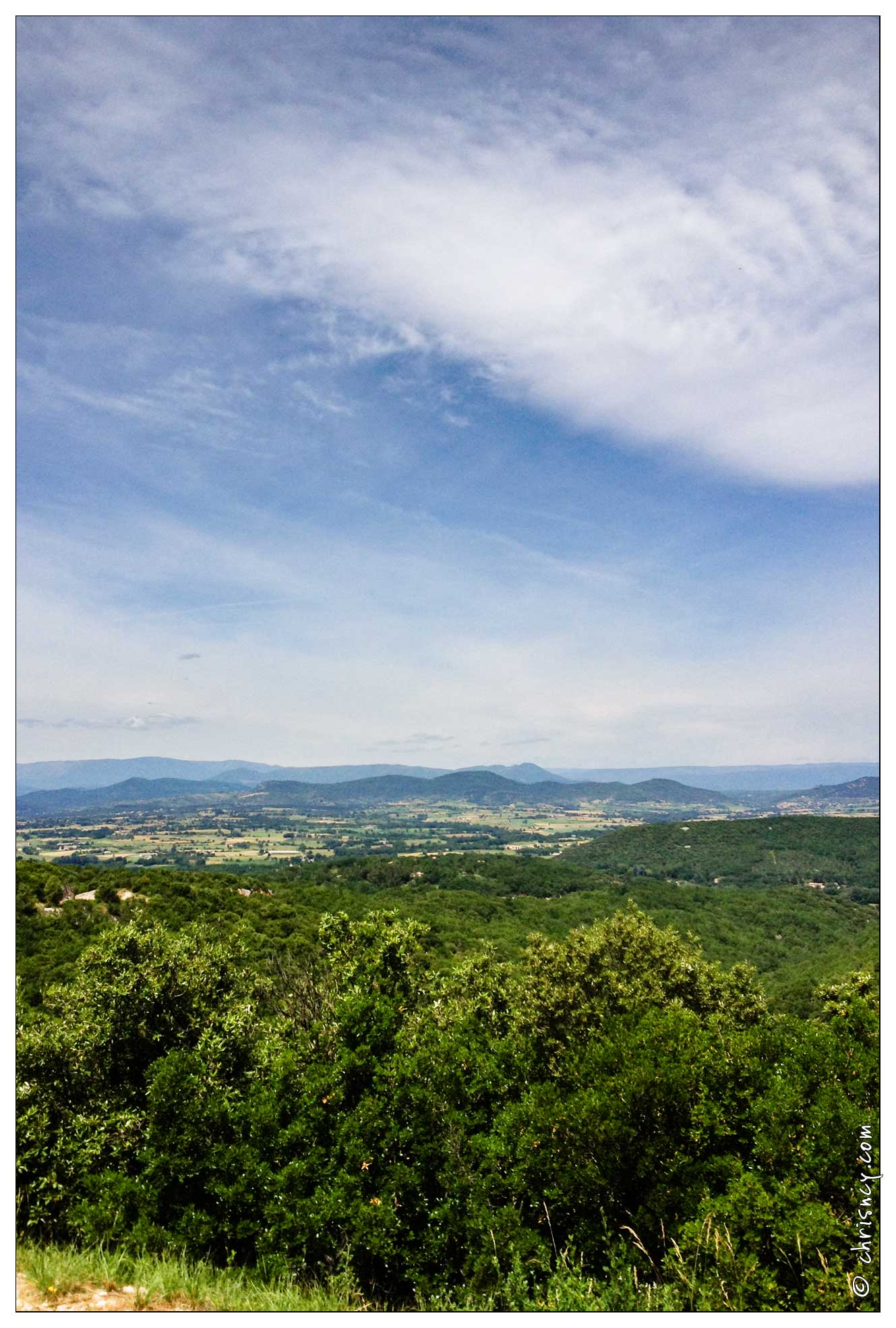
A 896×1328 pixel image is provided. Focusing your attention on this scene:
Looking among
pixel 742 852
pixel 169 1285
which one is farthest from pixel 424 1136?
pixel 742 852

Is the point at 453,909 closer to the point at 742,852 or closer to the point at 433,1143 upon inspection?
the point at 433,1143

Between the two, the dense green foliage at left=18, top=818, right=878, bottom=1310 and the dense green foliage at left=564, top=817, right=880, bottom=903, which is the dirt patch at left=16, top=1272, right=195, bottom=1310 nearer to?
the dense green foliage at left=18, top=818, right=878, bottom=1310

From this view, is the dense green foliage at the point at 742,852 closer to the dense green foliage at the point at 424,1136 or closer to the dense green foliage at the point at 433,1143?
the dense green foliage at the point at 424,1136

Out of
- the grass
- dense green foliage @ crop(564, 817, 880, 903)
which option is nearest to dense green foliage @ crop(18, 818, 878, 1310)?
the grass

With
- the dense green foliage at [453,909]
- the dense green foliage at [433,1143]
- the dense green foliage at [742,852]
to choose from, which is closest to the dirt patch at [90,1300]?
the dense green foliage at [433,1143]

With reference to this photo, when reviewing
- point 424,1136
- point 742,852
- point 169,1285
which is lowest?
point 742,852
